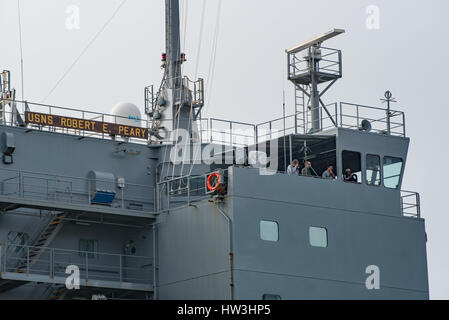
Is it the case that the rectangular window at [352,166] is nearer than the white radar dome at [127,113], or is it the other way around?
the rectangular window at [352,166]

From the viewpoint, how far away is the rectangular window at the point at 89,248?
45375mm

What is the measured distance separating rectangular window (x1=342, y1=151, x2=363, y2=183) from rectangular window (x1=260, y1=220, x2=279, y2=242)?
3.85 meters

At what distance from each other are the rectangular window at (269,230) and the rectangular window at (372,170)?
464cm

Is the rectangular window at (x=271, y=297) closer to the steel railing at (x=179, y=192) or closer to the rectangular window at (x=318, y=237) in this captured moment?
the rectangular window at (x=318, y=237)

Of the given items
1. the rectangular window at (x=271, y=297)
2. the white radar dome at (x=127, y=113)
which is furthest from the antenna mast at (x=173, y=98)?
the rectangular window at (x=271, y=297)

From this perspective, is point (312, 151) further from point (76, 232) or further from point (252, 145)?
point (76, 232)

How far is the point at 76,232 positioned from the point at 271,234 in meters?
7.18

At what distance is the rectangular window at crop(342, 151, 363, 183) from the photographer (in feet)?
150

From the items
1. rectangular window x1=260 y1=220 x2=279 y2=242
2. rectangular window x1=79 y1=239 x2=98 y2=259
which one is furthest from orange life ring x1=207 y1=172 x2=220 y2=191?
rectangular window x1=79 y1=239 x2=98 y2=259

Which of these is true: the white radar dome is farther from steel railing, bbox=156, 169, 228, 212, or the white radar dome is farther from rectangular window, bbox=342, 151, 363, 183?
rectangular window, bbox=342, 151, 363, 183

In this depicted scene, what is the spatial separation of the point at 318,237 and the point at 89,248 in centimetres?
816
